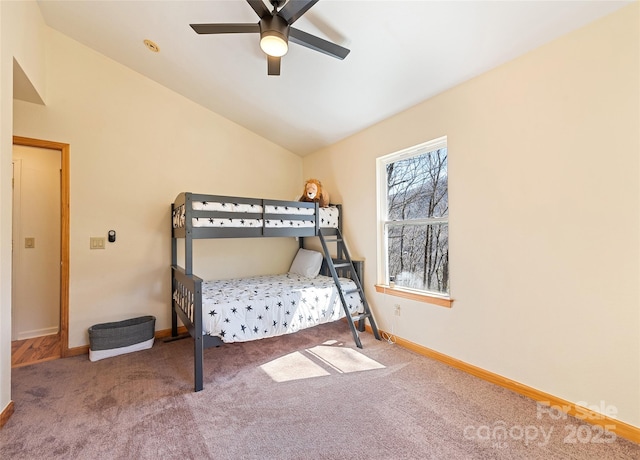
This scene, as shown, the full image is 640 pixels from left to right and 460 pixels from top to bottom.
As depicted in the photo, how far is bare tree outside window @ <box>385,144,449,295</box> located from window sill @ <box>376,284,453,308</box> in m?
0.09

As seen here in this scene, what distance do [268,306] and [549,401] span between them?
2.11m

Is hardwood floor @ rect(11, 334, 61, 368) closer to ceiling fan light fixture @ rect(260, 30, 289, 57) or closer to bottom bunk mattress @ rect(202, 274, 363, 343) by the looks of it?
bottom bunk mattress @ rect(202, 274, 363, 343)

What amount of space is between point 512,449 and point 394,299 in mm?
1496

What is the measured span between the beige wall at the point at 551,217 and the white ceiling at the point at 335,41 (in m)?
0.22

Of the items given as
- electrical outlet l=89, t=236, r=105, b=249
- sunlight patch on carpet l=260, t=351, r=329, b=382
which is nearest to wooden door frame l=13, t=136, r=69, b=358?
electrical outlet l=89, t=236, r=105, b=249

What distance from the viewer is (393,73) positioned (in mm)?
2264

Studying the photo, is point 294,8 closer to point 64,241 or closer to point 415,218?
point 415,218

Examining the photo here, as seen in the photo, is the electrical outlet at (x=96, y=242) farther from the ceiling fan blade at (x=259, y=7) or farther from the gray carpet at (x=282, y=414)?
the ceiling fan blade at (x=259, y=7)

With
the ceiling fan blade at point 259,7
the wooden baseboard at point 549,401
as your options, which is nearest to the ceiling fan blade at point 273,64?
the ceiling fan blade at point 259,7

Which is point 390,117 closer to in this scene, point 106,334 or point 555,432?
point 555,432

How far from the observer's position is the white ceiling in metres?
1.73

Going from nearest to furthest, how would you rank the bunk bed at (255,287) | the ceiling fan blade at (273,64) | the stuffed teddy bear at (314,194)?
1. the ceiling fan blade at (273,64)
2. the bunk bed at (255,287)
3. the stuffed teddy bear at (314,194)

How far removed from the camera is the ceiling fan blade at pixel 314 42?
172 centimetres

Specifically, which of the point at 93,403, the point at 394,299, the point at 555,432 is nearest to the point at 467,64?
the point at 394,299
